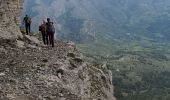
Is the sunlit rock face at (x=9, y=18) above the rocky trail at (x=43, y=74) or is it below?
above

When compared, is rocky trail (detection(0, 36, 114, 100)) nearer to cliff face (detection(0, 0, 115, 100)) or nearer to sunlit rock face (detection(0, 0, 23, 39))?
cliff face (detection(0, 0, 115, 100))

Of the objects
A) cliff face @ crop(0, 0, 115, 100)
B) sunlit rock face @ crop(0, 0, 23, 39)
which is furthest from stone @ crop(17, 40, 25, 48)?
sunlit rock face @ crop(0, 0, 23, 39)

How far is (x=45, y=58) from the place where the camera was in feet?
138

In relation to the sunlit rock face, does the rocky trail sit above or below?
below

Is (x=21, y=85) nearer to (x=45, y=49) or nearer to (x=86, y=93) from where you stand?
(x=86, y=93)

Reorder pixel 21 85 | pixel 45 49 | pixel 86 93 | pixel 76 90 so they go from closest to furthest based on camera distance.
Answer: pixel 21 85
pixel 76 90
pixel 86 93
pixel 45 49

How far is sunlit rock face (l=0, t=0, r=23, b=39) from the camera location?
1689 inches

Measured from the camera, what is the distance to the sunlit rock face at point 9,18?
141 ft

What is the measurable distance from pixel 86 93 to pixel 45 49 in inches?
→ 379

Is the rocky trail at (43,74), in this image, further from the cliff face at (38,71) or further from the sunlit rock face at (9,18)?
the sunlit rock face at (9,18)

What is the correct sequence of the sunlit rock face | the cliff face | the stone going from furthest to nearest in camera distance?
the stone → the sunlit rock face → the cliff face

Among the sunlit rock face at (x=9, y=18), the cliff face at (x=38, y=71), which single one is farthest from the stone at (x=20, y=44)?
the sunlit rock face at (x=9, y=18)

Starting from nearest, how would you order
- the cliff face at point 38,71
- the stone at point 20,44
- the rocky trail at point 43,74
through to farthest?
the rocky trail at point 43,74 < the cliff face at point 38,71 < the stone at point 20,44

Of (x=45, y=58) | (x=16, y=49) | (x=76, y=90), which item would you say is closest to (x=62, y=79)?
(x=76, y=90)
